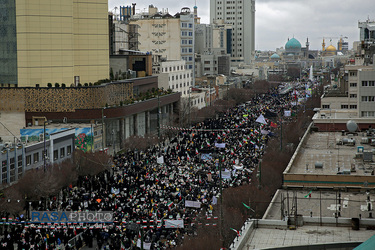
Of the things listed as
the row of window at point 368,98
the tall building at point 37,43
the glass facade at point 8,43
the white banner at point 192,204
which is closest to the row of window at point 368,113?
the row of window at point 368,98

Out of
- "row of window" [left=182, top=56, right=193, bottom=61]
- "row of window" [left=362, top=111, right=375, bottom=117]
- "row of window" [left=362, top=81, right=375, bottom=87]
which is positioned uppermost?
"row of window" [left=182, top=56, right=193, bottom=61]

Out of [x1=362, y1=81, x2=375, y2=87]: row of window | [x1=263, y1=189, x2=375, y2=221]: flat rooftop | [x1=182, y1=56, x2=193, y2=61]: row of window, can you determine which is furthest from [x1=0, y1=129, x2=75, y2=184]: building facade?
[x1=182, y1=56, x2=193, y2=61]: row of window

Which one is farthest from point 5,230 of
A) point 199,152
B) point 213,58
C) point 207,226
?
point 213,58

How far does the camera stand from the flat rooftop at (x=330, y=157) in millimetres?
36969

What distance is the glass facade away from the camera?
72.1m

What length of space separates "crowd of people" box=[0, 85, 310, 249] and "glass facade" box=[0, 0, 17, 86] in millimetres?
17982

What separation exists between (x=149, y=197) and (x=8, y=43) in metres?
38.0

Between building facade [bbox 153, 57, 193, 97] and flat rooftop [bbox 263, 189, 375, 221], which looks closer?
flat rooftop [bbox 263, 189, 375, 221]

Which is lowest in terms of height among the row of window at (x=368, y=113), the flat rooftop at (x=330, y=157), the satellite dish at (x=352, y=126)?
the flat rooftop at (x=330, y=157)

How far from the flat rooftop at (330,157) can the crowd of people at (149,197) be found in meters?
4.28

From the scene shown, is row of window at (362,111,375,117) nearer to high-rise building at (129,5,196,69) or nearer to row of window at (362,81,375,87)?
row of window at (362,81,375,87)

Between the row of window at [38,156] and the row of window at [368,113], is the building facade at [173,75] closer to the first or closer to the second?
the row of window at [38,156]

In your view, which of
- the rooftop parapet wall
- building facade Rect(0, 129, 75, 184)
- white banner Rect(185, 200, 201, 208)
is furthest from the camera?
the rooftop parapet wall

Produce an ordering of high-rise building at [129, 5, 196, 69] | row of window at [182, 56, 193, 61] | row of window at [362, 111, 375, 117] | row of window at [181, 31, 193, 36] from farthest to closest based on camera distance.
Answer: row of window at [182, 56, 193, 61] < row of window at [181, 31, 193, 36] < high-rise building at [129, 5, 196, 69] < row of window at [362, 111, 375, 117]
